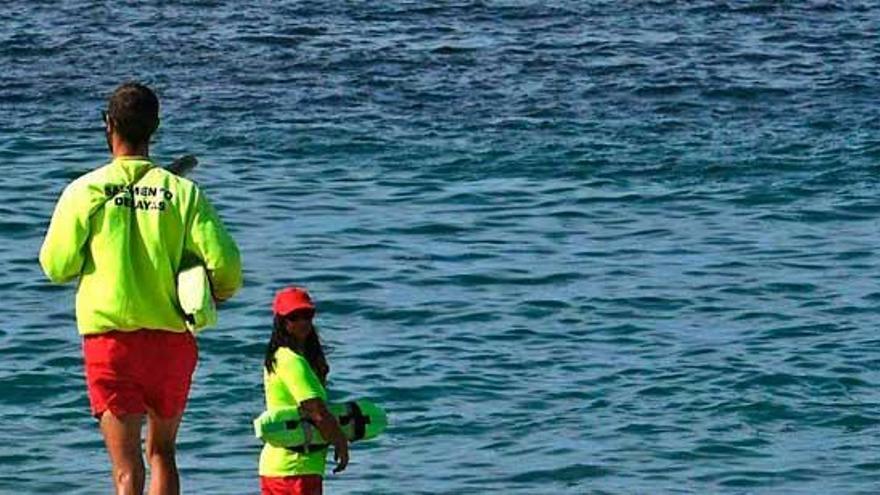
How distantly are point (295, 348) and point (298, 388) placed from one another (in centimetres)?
17

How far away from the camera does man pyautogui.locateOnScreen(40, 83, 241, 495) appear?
950cm

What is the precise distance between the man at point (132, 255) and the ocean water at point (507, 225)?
449 centimetres

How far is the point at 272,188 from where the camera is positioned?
2239 cm

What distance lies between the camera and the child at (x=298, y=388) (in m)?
10.3

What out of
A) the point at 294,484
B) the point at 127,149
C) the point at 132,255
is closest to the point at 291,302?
the point at 294,484

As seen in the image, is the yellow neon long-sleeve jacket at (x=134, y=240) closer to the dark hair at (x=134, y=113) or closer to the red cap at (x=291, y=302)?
the dark hair at (x=134, y=113)

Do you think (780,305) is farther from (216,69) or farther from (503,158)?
(216,69)

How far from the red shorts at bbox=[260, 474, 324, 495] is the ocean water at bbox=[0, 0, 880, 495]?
3506mm

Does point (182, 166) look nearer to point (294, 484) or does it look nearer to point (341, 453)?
point (341, 453)

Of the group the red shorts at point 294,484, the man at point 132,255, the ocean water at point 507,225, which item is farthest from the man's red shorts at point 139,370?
the ocean water at point 507,225

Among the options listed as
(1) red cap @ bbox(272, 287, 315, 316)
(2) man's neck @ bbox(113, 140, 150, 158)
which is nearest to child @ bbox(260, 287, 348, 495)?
(1) red cap @ bbox(272, 287, 315, 316)

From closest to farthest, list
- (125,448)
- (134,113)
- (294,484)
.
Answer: (134,113) → (125,448) → (294,484)

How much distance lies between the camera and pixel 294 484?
34.7 ft

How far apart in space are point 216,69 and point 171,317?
58.9 feet
